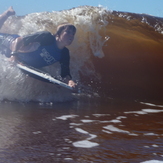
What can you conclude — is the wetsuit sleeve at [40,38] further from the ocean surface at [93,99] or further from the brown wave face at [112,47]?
the brown wave face at [112,47]

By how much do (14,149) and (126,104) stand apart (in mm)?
2937

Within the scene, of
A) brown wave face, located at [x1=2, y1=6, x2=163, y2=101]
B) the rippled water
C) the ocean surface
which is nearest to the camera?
the rippled water

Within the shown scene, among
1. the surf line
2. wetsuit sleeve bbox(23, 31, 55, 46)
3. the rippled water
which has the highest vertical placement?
wetsuit sleeve bbox(23, 31, 55, 46)

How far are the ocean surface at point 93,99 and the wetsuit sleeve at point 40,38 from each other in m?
0.45

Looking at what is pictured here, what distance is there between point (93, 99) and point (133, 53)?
6.38ft

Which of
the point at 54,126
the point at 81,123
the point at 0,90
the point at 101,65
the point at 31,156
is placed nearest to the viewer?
the point at 31,156

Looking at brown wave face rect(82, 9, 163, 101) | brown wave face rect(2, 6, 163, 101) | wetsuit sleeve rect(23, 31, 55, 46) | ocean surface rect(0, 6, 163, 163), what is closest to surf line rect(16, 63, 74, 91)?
ocean surface rect(0, 6, 163, 163)

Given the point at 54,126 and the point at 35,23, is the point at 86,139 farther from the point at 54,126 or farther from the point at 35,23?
the point at 35,23

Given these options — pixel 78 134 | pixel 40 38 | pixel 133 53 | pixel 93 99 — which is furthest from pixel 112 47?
pixel 78 134

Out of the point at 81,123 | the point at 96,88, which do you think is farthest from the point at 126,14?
the point at 81,123

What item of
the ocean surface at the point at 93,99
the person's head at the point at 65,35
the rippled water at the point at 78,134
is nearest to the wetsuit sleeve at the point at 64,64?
A: the person's head at the point at 65,35

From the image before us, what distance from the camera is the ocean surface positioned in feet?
7.53

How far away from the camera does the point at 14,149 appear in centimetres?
218

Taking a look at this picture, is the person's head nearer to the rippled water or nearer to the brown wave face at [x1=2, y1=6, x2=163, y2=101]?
the rippled water
